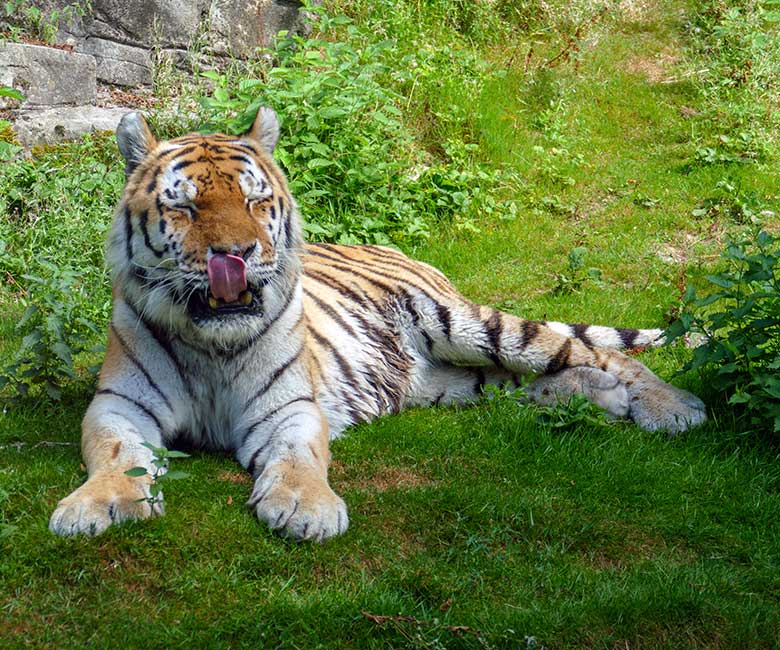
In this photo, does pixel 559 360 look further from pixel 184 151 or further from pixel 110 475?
pixel 110 475

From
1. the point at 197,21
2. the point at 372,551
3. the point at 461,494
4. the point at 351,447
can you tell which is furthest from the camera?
the point at 197,21

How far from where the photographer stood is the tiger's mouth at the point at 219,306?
3.87 metres

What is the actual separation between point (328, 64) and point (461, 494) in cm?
474

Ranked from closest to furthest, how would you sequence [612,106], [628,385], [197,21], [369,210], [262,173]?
[262,173] < [628,385] < [369,210] < [197,21] < [612,106]

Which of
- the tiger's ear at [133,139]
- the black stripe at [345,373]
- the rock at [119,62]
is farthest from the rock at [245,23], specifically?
the tiger's ear at [133,139]

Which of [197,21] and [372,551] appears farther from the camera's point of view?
[197,21]

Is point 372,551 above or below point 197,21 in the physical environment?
below

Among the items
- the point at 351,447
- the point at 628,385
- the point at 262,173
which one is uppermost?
the point at 262,173

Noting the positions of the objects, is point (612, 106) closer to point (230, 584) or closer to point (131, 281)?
point (131, 281)

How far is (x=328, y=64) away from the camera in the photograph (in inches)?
303

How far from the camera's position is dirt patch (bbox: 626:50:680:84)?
10.1 m

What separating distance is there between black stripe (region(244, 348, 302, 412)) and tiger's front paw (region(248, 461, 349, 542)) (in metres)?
0.49

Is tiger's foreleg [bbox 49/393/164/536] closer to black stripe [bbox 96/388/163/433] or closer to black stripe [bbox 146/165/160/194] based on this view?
black stripe [bbox 96/388/163/433]

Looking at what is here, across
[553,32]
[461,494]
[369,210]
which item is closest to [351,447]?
[461,494]
